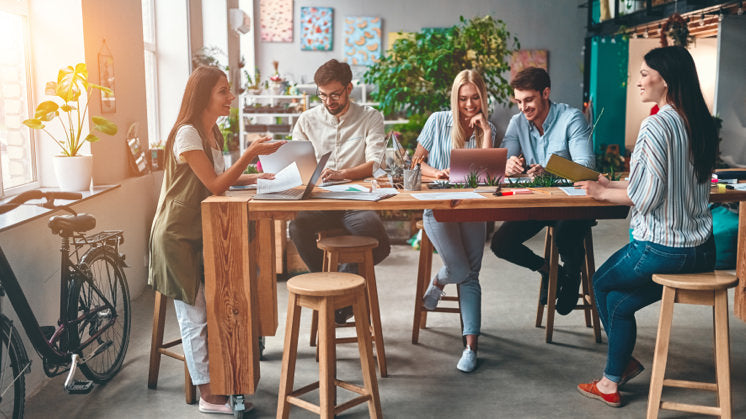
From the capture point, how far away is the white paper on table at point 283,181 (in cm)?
269

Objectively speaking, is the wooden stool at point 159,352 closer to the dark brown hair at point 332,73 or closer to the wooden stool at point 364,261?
the wooden stool at point 364,261

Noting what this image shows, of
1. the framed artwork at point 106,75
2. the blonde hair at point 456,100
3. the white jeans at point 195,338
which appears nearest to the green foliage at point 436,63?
the blonde hair at point 456,100

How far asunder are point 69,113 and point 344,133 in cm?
147

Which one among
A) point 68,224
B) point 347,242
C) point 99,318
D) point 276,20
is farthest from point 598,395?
point 276,20

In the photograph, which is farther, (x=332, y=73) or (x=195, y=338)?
(x=332, y=73)

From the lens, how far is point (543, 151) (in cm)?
365

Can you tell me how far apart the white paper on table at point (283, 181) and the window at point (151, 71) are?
11.2 ft

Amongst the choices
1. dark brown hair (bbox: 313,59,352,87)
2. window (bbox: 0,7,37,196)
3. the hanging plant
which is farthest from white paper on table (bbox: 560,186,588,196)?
the hanging plant

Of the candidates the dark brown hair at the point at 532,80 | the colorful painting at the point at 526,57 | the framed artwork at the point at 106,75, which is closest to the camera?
the dark brown hair at the point at 532,80

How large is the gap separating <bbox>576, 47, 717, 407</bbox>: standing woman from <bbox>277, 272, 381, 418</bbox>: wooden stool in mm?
1050

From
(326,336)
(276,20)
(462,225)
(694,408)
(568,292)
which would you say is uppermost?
(276,20)

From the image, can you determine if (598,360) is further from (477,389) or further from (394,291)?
(394,291)

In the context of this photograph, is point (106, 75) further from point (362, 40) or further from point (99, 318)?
point (362, 40)

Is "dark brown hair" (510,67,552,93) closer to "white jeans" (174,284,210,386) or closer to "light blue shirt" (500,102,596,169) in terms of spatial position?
"light blue shirt" (500,102,596,169)
